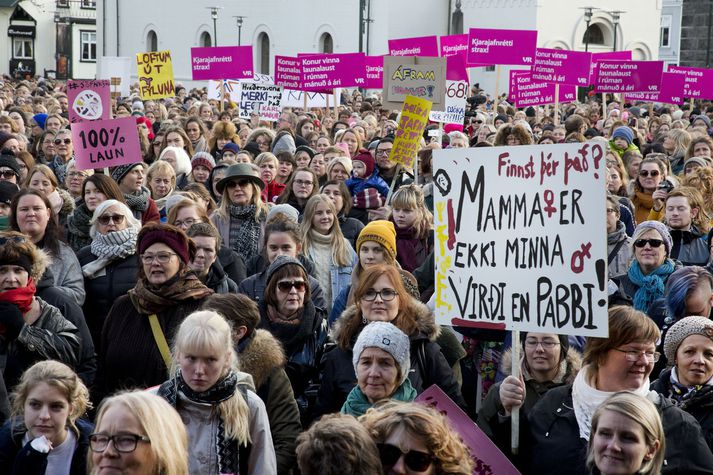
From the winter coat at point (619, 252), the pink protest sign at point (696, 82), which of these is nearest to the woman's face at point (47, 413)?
the winter coat at point (619, 252)

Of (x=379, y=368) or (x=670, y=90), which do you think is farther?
(x=670, y=90)

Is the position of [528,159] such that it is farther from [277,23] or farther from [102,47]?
[102,47]

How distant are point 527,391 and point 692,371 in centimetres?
71

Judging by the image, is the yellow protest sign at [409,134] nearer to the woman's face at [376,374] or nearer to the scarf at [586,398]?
the woman's face at [376,374]

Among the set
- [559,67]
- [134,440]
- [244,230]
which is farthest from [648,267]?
[559,67]

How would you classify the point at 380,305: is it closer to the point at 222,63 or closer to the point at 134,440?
the point at 134,440

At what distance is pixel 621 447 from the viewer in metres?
3.81

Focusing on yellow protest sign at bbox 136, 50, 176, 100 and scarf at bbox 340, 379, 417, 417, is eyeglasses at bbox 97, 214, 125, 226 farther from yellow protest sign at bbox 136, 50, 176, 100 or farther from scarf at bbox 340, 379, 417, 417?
yellow protest sign at bbox 136, 50, 176, 100

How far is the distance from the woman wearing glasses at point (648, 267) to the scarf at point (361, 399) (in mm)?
2756

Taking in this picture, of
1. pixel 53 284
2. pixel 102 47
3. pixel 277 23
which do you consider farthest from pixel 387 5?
pixel 53 284

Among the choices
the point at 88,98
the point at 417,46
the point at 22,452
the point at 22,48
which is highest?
the point at 22,48

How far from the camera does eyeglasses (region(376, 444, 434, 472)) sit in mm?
3650

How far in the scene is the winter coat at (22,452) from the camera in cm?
428

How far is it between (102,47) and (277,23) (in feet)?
45.5
